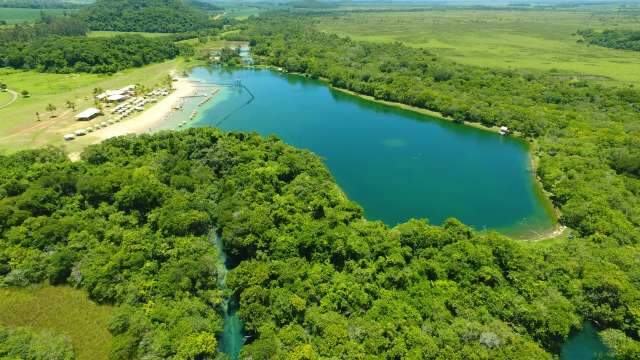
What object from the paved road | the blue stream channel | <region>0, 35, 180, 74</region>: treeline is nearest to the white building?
the blue stream channel

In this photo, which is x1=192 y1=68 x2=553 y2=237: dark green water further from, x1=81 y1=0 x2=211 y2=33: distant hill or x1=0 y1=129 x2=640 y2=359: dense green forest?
x1=81 y1=0 x2=211 y2=33: distant hill

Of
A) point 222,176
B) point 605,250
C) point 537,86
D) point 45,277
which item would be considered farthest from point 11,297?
point 537,86

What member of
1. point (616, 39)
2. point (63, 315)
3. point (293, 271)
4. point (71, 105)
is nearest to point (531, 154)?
point (293, 271)

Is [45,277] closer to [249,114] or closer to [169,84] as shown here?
[249,114]

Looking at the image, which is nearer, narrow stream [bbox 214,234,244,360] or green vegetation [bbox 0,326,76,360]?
green vegetation [bbox 0,326,76,360]

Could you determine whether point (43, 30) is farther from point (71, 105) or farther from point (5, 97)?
point (71, 105)

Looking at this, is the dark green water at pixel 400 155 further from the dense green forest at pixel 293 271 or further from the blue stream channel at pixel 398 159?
the dense green forest at pixel 293 271

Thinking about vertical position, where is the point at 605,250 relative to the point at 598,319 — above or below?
above
